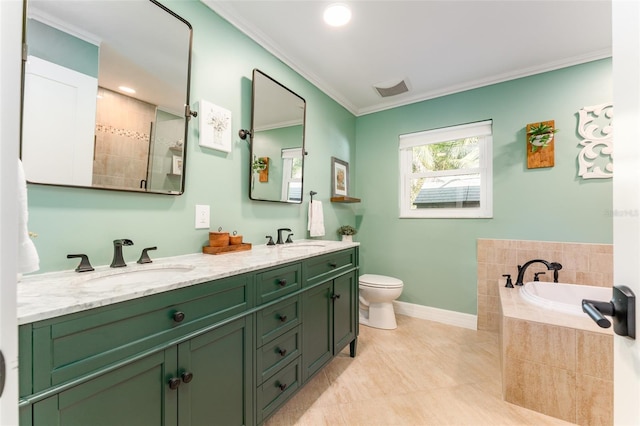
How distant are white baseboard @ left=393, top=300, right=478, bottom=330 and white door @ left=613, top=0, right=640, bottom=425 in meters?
2.46

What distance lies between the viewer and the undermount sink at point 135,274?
1.03 m

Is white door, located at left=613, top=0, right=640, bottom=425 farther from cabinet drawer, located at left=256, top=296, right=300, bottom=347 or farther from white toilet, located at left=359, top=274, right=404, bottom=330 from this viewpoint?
white toilet, located at left=359, top=274, right=404, bottom=330

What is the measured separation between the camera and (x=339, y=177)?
9.77 feet

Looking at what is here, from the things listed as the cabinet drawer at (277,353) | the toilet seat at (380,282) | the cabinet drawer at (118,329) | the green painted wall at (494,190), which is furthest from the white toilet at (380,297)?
the cabinet drawer at (118,329)

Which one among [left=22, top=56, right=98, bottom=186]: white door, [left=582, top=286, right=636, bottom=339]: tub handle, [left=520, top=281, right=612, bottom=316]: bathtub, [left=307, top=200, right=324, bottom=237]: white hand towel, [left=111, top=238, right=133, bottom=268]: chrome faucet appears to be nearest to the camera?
[left=582, top=286, right=636, bottom=339]: tub handle

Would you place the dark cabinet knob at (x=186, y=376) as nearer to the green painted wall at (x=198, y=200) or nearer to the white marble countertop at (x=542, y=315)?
the green painted wall at (x=198, y=200)

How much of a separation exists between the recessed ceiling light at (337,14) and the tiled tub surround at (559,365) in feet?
7.32

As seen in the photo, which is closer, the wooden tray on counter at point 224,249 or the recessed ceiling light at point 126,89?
the recessed ceiling light at point 126,89

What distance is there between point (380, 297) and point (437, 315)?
77 cm

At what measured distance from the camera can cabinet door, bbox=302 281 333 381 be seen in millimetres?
1579

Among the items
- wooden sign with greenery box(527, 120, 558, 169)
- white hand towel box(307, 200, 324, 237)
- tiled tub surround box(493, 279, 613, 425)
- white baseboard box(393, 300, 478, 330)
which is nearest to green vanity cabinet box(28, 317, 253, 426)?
white hand towel box(307, 200, 324, 237)

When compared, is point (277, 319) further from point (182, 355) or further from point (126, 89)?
point (126, 89)

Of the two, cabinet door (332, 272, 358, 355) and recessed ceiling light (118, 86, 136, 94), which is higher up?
recessed ceiling light (118, 86, 136, 94)

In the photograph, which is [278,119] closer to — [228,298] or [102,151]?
[102,151]
